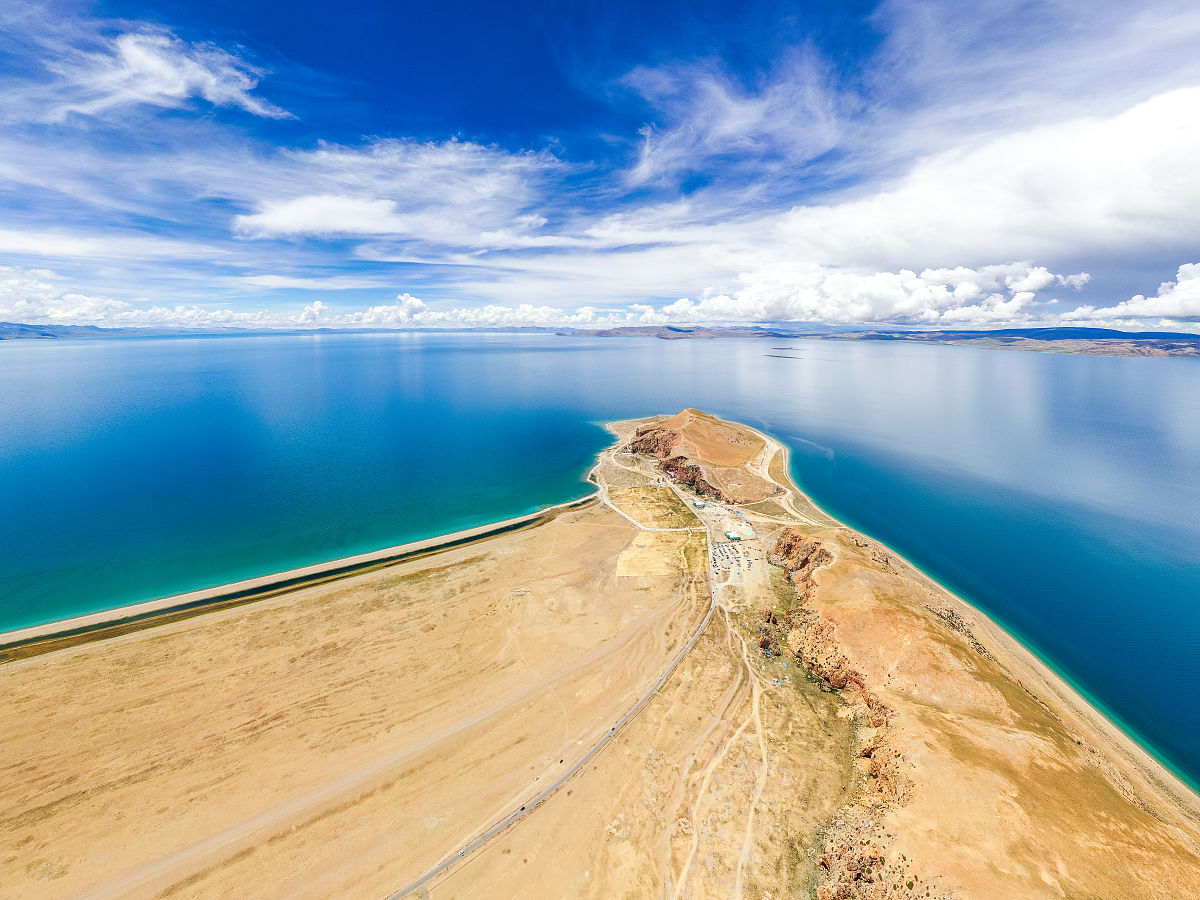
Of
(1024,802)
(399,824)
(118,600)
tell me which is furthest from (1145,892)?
(118,600)

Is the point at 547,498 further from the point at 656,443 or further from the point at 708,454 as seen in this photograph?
the point at 708,454

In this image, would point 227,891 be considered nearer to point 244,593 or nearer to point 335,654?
point 335,654

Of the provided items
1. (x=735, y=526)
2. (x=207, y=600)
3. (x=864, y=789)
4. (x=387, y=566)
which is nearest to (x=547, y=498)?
(x=387, y=566)

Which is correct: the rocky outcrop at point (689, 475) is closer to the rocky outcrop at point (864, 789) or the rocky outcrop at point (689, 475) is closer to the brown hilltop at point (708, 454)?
the brown hilltop at point (708, 454)

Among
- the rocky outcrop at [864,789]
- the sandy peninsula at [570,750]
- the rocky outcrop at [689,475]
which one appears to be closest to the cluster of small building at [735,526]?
the rocky outcrop at [689,475]

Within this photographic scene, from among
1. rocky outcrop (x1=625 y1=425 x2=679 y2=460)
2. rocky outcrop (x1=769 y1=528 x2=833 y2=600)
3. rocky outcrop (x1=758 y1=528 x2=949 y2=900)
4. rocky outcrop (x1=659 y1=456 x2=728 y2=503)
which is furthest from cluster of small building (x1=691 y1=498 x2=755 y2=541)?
rocky outcrop (x1=625 y1=425 x2=679 y2=460)

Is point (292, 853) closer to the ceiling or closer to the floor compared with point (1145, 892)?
closer to the floor
